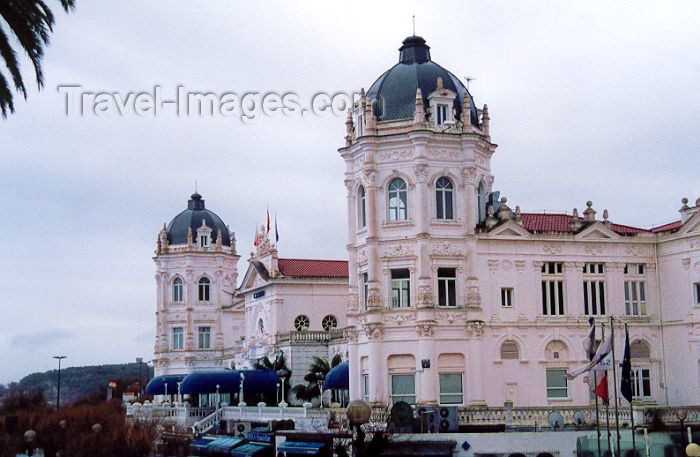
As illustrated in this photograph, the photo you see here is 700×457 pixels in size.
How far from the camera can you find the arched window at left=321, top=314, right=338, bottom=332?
74312mm

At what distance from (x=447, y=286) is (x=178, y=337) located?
46.4 metres

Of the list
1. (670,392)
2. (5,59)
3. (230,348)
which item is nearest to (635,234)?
(670,392)

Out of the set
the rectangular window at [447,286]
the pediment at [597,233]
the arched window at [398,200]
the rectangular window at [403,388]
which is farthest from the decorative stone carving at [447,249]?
the pediment at [597,233]

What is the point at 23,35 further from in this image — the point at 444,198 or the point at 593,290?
the point at 593,290

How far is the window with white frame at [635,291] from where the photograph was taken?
2116 inches

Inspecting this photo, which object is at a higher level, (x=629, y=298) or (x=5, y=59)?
(x=5, y=59)

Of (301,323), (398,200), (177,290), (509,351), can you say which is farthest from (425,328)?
(177,290)

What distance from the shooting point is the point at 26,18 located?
23.8 metres

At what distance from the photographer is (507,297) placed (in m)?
51.8

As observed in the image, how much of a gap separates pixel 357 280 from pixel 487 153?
29.5 feet

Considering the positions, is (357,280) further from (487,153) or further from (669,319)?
(669,319)

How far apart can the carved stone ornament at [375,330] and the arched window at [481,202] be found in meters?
7.16

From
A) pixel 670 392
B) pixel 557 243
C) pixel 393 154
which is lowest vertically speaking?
pixel 670 392

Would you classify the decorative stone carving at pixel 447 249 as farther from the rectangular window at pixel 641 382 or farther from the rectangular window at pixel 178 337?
the rectangular window at pixel 178 337
